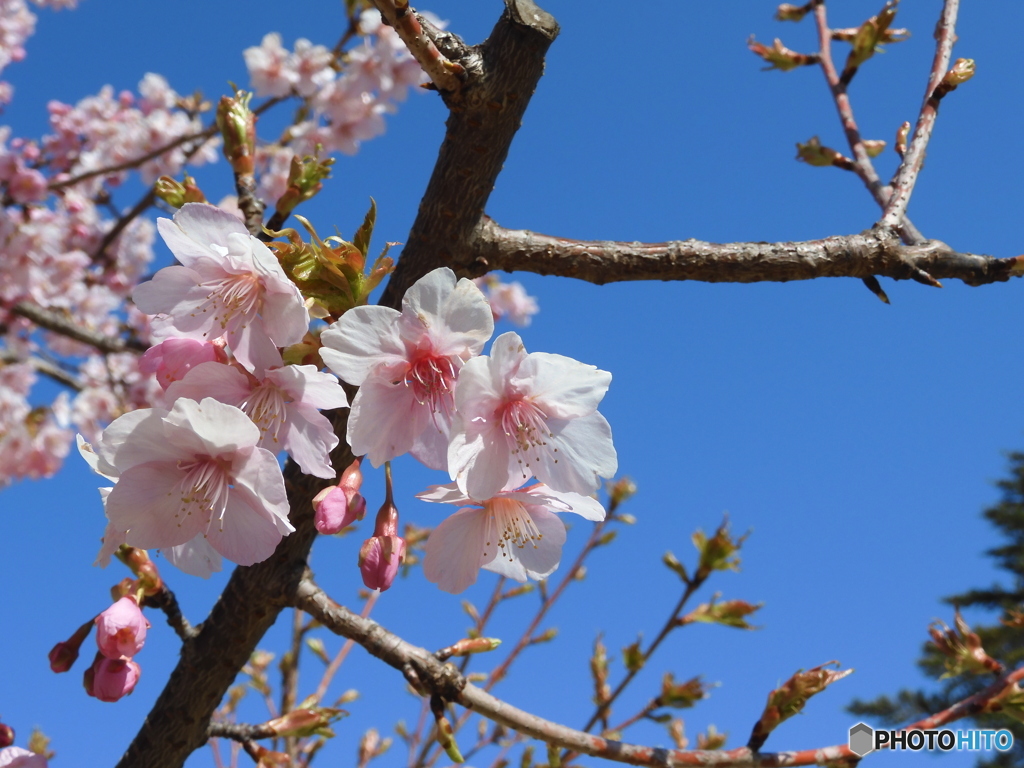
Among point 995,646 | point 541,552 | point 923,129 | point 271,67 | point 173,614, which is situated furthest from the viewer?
point 995,646

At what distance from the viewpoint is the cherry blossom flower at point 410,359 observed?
103 centimetres

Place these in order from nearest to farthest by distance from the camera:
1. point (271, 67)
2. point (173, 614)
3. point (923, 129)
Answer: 1. point (173, 614)
2. point (923, 129)
3. point (271, 67)

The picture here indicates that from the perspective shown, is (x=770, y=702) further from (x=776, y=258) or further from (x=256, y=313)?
(x=256, y=313)

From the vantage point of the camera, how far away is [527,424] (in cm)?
109

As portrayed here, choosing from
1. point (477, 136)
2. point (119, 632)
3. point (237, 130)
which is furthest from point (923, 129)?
point (119, 632)

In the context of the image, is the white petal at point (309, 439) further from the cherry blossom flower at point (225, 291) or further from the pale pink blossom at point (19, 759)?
the pale pink blossom at point (19, 759)

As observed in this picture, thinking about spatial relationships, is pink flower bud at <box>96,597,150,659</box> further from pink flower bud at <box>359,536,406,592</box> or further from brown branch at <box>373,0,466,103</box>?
brown branch at <box>373,0,466,103</box>

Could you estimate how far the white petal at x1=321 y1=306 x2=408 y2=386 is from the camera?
3.31ft

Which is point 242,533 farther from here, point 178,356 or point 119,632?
point 119,632

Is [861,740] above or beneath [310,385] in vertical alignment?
above

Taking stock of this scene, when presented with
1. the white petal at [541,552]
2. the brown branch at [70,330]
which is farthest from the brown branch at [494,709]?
the brown branch at [70,330]

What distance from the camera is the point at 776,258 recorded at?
1350 mm

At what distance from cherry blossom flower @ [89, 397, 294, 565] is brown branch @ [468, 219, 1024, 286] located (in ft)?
1.88

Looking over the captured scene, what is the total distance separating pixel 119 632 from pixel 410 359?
712 millimetres
